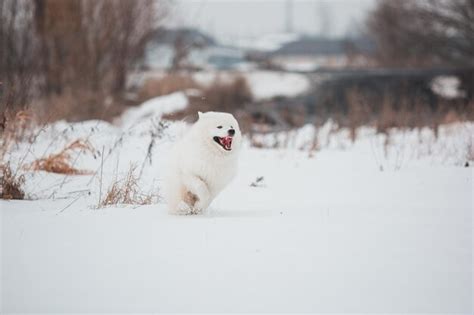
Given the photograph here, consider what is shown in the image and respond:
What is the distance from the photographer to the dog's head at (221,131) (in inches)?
159

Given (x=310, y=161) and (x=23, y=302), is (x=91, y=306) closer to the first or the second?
(x=23, y=302)

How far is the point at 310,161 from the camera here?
7.41 metres

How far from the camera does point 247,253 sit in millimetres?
2979

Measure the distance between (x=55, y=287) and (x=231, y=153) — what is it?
1987 millimetres

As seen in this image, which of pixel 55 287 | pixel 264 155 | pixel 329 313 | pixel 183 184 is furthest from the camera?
pixel 264 155

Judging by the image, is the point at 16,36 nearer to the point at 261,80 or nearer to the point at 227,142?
the point at 227,142

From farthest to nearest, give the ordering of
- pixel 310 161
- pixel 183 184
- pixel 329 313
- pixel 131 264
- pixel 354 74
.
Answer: pixel 354 74 → pixel 310 161 → pixel 183 184 → pixel 131 264 → pixel 329 313

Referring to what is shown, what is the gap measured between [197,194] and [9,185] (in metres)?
1.72

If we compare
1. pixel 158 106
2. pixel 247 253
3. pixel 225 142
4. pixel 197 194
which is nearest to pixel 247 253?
pixel 247 253

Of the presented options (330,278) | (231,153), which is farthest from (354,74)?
(330,278)

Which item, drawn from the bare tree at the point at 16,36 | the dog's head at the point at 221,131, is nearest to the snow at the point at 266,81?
the bare tree at the point at 16,36

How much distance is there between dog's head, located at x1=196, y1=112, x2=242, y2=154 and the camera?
159 inches

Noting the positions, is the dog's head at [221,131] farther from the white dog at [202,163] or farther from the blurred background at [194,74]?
the blurred background at [194,74]

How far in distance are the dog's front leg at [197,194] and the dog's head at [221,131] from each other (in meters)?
0.33
